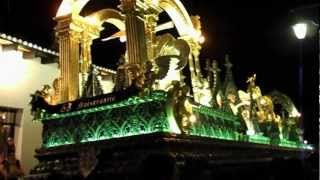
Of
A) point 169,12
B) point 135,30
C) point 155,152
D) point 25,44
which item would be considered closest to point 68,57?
point 135,30

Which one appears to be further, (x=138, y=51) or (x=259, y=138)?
(x=259, y=138)

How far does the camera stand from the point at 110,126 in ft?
26.4

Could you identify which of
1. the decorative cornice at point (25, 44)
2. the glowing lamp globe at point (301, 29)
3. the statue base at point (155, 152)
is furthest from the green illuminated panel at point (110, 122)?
the decorative cornice at point (25, 44)

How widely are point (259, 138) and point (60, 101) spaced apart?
182 inches

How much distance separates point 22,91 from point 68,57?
15.3ft

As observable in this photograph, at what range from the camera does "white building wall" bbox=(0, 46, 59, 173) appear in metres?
13.1

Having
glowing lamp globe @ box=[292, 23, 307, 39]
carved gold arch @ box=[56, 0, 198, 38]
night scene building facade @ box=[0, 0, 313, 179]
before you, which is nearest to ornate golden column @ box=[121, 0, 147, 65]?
night scene building facade @ box=[0, 0, 313, 179]

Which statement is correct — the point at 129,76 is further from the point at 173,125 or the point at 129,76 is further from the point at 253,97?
the point at 253,97

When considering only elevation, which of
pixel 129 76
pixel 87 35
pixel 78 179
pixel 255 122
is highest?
pixel 87 35

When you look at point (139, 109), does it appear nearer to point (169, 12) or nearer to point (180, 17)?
point (169, 12)

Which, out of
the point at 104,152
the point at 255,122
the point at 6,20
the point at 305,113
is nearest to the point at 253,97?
the point at 255,122

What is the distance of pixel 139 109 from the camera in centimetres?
773

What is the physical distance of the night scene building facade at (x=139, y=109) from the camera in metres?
7.46

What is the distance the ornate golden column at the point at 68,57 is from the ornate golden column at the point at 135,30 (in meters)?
1.48
